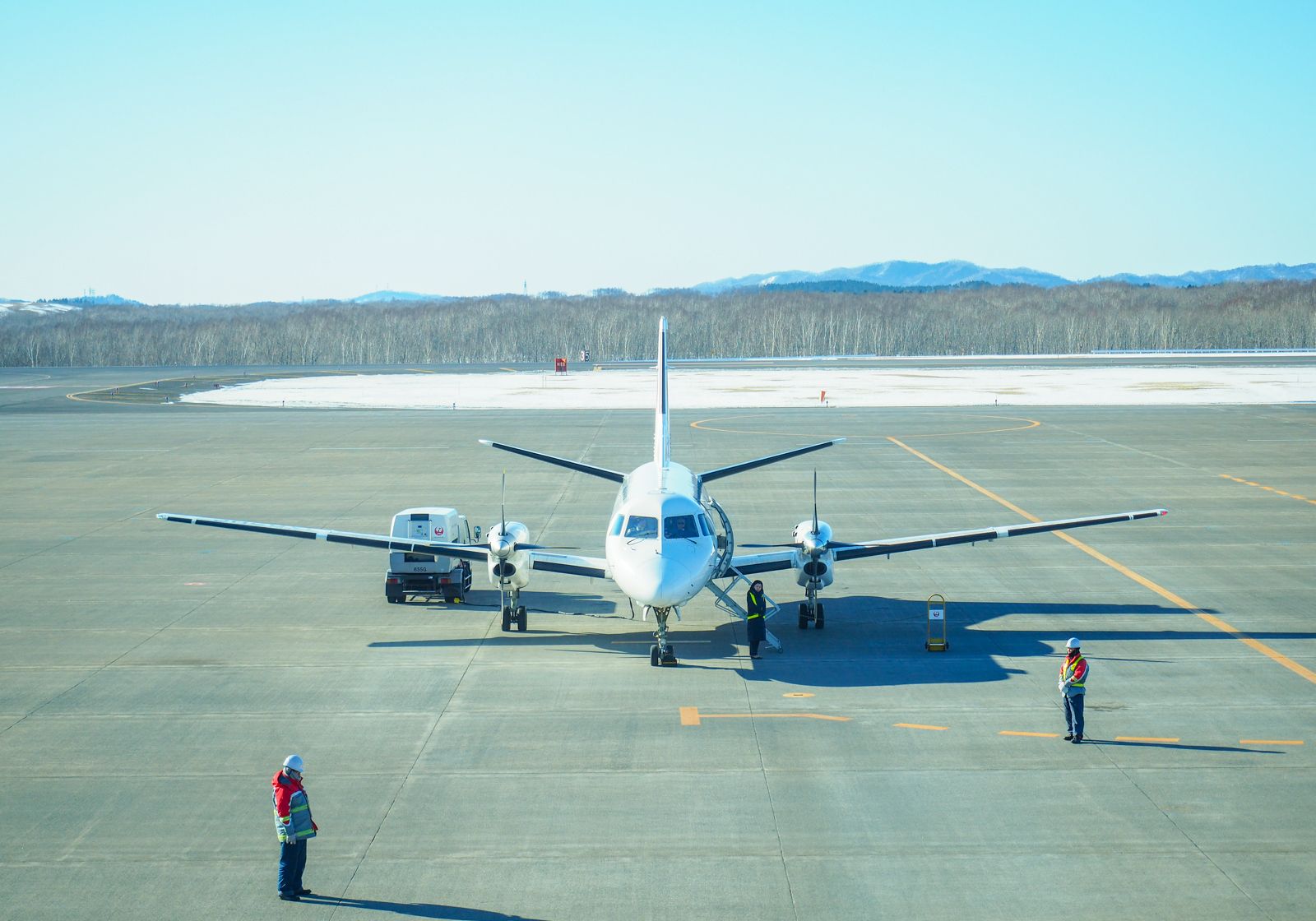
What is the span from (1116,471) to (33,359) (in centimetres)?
17616

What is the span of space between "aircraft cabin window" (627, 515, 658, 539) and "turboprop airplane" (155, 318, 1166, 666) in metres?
0.02

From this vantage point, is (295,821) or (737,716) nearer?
(295,821)

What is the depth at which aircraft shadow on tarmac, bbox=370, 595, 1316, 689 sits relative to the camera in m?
19.7

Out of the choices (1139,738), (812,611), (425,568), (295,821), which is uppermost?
(425,568)

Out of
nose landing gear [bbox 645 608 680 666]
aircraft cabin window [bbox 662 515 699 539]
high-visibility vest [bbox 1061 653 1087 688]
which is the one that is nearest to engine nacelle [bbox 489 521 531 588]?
nose landing gear [bbox 645 608 680 666]

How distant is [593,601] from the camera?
2553cm

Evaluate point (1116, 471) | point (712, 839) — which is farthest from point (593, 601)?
point (1116, 471)

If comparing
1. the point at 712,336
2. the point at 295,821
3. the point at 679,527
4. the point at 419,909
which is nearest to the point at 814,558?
the point at 679,527

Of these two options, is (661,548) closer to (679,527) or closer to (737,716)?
(679,527)

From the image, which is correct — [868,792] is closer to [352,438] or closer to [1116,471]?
[1116,471]

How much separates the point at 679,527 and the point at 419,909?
9.66 meters

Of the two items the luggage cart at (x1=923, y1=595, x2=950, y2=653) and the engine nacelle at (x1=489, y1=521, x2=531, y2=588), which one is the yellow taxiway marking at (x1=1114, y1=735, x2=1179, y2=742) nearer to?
the luggage cart at (x1=923, y1=595, x2=950, y2=653)

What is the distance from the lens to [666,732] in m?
16.5

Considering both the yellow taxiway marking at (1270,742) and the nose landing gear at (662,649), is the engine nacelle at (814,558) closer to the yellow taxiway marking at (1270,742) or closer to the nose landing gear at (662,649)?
the nose landing gear at (662,649)
